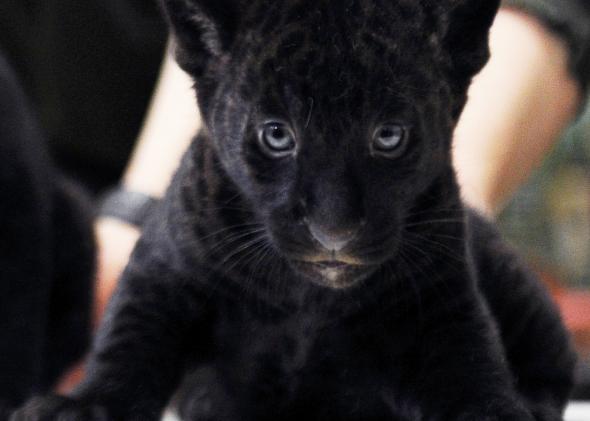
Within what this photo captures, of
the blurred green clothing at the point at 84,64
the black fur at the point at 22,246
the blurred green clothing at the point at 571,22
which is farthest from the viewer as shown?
the blurred green clothing at the point at 84,64

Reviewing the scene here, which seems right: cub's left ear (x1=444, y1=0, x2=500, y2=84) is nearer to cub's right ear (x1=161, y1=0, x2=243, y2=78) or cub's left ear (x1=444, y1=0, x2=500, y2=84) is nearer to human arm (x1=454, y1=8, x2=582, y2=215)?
cub's right ear (x1=161, y1=0, x2=243, y2=78)

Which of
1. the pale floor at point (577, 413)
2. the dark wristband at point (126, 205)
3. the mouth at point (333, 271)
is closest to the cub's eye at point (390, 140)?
the mouth at point (333, 271)

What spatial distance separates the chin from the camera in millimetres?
874

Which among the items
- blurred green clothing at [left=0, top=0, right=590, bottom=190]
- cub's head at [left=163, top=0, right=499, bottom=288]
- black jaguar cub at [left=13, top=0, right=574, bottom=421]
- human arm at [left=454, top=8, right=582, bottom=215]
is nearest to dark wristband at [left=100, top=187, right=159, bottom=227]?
blurred green clothing at [left=0, top=0, right=590, bottom=190]

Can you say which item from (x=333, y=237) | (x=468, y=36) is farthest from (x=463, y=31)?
(x=333, y=237)

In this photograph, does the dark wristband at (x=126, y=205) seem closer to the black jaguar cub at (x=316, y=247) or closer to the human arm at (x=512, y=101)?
the human arm at (x=512, y=101)

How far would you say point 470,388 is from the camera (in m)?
0.89

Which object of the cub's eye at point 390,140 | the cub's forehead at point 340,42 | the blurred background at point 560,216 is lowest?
the blurred background at point 560,216

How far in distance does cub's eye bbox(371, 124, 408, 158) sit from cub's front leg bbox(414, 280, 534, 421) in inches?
6.3

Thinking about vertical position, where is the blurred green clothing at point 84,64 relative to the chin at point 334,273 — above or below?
below

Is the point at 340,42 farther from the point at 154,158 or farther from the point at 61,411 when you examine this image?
the point at 154,158

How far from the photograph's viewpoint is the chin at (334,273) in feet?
2.87

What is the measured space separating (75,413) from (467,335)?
39cm

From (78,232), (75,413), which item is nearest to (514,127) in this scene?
(78,232)
